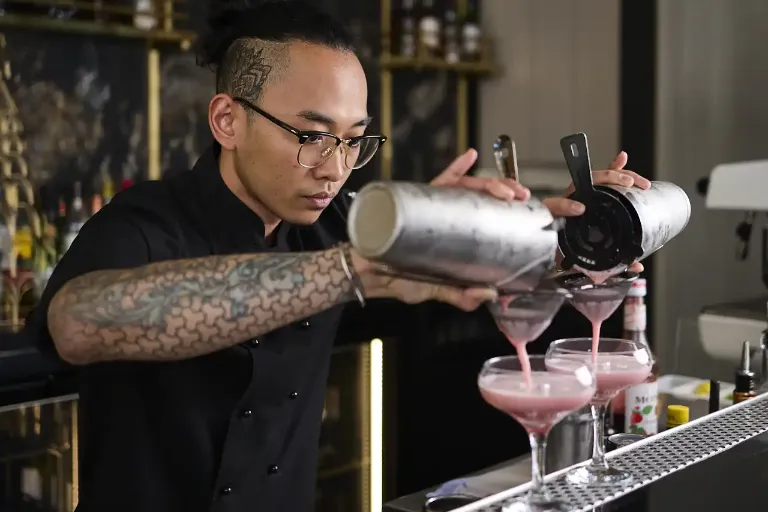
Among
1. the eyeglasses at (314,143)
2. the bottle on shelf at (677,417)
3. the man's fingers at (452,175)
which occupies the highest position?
the eyeglasses at (314,143)

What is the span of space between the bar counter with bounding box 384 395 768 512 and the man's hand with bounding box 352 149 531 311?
0.29 meters

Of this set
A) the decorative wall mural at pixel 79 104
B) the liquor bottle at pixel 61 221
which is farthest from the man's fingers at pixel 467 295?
the decorative wall mural at pixel 79 104

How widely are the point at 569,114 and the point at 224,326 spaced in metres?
3.41

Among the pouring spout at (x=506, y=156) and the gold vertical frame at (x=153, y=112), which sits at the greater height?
the gold vertical frame at (x=153, y=112)

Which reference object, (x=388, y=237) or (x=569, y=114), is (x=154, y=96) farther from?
(x=388, y=237)

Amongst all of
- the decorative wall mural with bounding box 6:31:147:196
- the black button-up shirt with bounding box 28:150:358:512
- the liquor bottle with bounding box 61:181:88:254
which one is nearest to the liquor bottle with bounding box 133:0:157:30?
the decorative wall mural with bounding box 6:31:147:196

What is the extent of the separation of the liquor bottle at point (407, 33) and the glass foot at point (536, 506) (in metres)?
3.28

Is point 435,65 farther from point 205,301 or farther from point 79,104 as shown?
point 205,301

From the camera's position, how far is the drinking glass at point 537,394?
115 centimetres

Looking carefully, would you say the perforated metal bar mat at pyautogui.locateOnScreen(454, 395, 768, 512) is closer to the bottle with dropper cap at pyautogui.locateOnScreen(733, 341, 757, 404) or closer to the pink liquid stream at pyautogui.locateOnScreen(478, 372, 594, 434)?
the bottle with dropper cap at pyautogui.locateOnScreen(733, 341, 757, 404)

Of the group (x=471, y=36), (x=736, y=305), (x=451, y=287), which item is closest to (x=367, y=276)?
(x=451, y=287)

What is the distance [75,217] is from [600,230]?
7.54ft

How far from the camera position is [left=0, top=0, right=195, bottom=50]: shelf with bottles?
303cm

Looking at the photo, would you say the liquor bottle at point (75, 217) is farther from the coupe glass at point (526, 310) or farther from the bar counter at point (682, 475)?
the coupe glass at point (526, 310)
